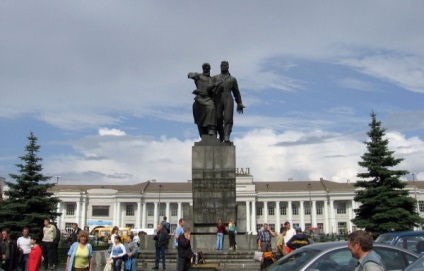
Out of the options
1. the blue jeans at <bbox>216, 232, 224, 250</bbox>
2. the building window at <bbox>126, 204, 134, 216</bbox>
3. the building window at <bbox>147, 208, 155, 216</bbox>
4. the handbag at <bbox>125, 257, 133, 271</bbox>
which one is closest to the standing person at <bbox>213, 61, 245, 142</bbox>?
the blue jeans at <bbox>216, 232, 224, 250</bbox>

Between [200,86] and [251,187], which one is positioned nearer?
[200,86]

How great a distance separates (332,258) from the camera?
6938 millimetres

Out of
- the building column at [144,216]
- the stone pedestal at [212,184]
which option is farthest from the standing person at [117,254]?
the building column at [144,216]

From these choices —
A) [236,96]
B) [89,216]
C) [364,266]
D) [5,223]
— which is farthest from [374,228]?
[89,216]

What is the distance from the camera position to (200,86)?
706 inches

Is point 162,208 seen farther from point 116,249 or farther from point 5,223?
point 116,249

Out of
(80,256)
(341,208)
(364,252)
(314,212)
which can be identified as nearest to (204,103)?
(80,256)

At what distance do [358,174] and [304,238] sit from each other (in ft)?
87.9

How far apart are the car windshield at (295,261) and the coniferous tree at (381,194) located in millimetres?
29233

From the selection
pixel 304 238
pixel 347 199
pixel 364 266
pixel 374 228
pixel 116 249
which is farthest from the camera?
pixel 347 199

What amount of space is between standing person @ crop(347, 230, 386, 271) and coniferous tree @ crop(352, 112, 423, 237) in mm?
31858

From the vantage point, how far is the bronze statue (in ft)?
58.4

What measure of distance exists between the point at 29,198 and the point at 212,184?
825 inches

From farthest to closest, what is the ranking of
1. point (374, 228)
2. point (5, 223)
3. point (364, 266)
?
point (374, 228) < point (5, 223) < point (364, 266)
